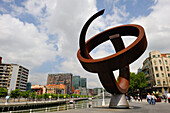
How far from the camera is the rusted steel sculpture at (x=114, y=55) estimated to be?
1194cm

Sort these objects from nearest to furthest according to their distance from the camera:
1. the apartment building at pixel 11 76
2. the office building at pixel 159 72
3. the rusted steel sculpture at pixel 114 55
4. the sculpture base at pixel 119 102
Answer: the rusted steel sculpture at pixel 114 55
the sculpture base at pixel 119 102
the office building at pixel 159 72
the apartment building at pixel 11 76

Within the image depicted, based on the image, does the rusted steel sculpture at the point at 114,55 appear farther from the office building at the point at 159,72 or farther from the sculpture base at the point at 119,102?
the office building at the point at 159,72

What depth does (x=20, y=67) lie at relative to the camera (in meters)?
102

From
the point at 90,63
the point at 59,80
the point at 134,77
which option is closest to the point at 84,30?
the point at 90,63

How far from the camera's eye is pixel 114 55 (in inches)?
468

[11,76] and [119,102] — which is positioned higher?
[11,76]

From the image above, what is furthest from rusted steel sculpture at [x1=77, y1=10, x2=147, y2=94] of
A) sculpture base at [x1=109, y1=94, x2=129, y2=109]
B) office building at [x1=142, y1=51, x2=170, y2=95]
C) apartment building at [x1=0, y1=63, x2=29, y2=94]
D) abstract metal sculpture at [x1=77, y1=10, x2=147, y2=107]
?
apartment building at [x1=0, y1=63, x2=29, y2=94]

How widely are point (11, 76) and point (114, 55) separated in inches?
4001

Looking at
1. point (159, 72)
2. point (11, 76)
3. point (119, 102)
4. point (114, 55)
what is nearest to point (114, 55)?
point (114, 55)

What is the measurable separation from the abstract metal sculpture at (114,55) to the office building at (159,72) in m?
44.7

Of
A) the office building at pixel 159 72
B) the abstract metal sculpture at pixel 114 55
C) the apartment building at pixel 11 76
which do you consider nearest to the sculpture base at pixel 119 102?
the abstract metal sculpture at pixel 114 55

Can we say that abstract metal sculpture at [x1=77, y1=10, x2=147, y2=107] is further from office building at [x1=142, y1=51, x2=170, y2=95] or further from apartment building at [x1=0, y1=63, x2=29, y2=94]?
apartment building at [x1=0, y1=63, x2=29, y2=94]

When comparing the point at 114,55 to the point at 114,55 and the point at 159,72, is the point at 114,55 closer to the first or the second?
the point at 114,55

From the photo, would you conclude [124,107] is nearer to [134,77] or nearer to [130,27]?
[130,27]
